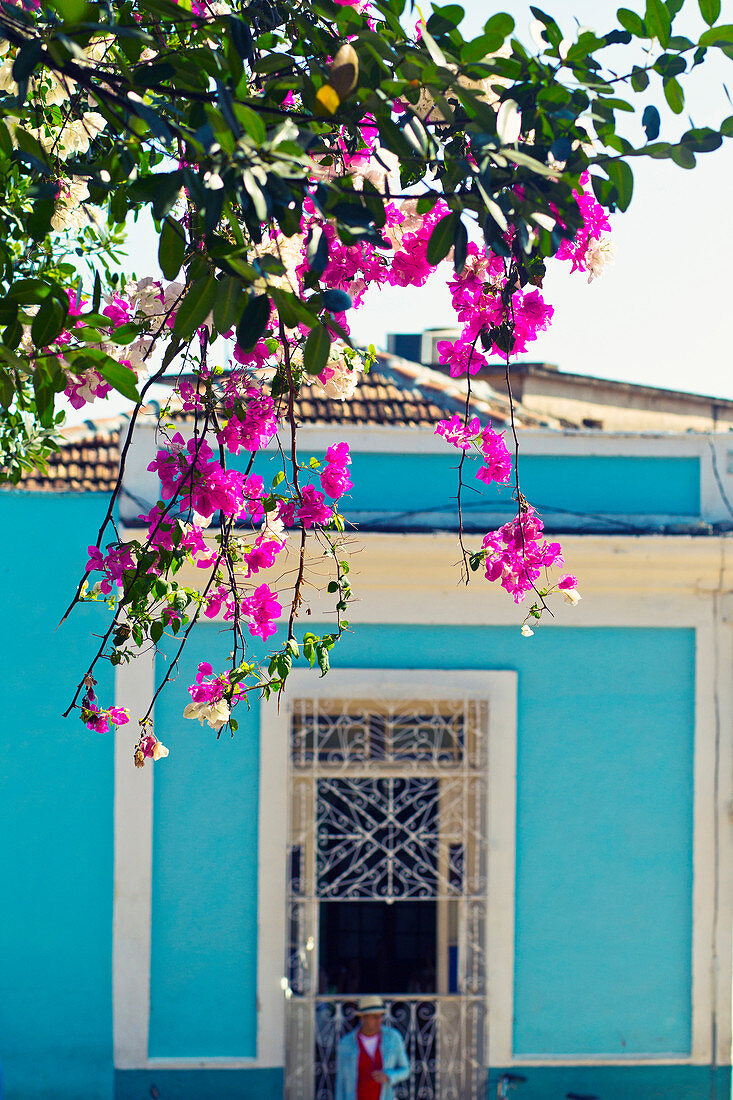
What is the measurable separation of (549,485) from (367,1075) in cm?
325

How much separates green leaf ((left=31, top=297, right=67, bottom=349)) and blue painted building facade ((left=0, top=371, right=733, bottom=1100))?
13.6ft

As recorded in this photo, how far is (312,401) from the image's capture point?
23.6ft

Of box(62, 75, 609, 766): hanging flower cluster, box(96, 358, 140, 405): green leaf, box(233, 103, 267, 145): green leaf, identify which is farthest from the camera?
Answer: box(62, 75, 609, 766): hanging flower cluster

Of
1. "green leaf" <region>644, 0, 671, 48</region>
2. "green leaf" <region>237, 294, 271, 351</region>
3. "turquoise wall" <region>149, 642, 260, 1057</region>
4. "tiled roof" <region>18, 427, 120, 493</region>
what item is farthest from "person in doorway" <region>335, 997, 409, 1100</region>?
"green leaf" <region>644, 0, 671, 48</region>

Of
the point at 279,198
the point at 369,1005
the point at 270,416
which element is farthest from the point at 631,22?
the point at 369,1005

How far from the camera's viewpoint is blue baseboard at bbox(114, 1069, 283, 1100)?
625 cm

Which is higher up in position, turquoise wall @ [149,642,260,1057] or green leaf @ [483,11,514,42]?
green leaf @ [483,11,514,42]

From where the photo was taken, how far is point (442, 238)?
2193mm

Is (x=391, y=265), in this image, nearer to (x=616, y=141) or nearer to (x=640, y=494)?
(x=616, y=141)

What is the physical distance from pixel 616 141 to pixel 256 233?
72 centimetres

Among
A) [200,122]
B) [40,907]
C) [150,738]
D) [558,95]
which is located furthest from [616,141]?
Result: [40,907]

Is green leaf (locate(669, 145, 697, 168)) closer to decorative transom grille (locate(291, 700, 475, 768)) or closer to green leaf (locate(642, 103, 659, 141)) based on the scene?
green leaf (locate(642, 103, 659, 141))

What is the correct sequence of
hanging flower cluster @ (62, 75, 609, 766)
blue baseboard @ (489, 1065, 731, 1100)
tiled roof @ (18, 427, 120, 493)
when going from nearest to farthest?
hanging flower cluster @ (62, 75, 609, 766) < blue baseboard @ (489, 1065, 731, 1100) < tiled roof @ (18, 427, 120, 493)

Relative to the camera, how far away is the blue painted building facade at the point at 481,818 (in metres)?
6.32
